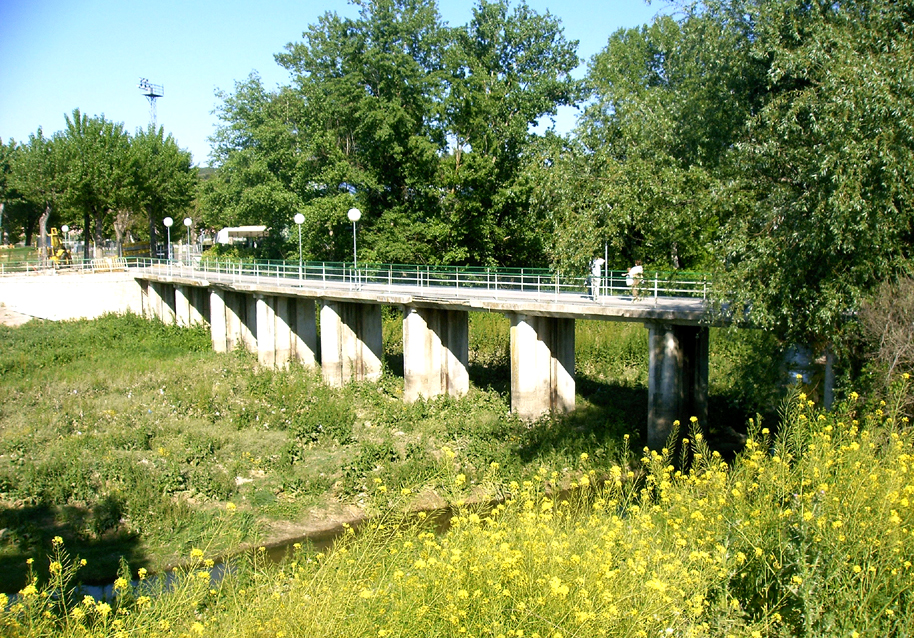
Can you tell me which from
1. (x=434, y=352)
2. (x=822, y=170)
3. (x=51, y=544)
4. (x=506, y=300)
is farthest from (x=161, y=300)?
(x=822, y=170)

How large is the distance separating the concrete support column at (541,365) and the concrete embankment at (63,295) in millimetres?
26719

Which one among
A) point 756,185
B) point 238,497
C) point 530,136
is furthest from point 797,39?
point 530,136

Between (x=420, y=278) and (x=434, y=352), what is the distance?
4036mm

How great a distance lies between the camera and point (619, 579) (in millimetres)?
6105

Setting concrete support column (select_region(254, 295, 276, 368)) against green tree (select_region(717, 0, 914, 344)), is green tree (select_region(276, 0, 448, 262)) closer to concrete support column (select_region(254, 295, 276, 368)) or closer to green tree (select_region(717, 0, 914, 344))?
concrete support column (select_region(254, 295, 276, 368))

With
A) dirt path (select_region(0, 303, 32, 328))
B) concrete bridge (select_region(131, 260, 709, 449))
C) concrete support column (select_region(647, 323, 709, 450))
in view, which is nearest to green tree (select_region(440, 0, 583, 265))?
concrete bridge (select_region(131, 260, 709, 449))

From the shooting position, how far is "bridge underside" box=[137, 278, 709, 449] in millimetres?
19219

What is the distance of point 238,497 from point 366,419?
6.74m

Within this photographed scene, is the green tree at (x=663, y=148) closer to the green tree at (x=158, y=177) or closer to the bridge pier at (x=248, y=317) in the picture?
the bridge pier at (x=248, y=317)

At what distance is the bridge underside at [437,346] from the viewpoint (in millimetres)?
19219

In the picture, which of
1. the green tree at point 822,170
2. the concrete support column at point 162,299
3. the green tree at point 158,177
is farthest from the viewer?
the green tree at point 158,177

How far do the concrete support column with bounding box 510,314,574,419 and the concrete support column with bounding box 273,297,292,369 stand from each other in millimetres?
13166

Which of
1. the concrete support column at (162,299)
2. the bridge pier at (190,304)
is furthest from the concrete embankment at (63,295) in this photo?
the bridge pier at (190,304)

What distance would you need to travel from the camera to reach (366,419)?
2409 cm
